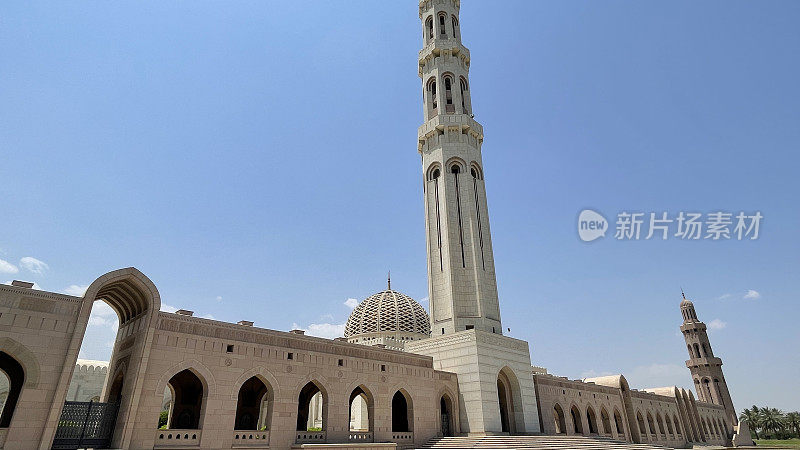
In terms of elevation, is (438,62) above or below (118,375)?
above

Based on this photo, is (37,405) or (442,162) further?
(442,162)

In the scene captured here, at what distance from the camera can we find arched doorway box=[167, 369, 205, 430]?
866 inches

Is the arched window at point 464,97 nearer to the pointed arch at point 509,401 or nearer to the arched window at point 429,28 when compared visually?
the arched window at point 429,28

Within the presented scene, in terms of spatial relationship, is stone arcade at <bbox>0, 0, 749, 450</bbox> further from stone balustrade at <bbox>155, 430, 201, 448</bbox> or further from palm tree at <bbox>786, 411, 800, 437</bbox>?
palm tree at <bbox>786, 411, 800, 437</bbox>

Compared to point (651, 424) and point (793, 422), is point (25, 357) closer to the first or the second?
point (651, 424)

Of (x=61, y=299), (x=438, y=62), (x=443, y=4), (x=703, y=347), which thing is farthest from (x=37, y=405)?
(x=703, y=347)

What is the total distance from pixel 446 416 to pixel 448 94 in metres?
23.3

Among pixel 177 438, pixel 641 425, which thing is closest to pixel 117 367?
pixel 177 438

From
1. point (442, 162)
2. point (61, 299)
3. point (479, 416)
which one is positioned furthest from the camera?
point (442, 162)

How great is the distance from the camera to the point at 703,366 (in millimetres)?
68938

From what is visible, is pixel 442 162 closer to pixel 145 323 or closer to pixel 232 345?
pixel 232 345

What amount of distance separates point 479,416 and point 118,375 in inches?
683

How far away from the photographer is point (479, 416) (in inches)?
945

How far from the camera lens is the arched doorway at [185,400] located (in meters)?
22.0
